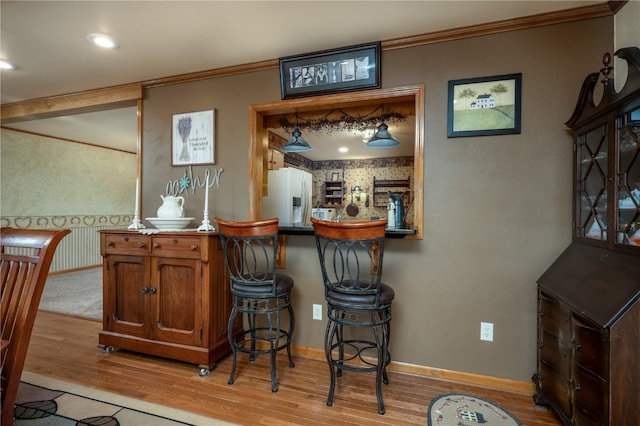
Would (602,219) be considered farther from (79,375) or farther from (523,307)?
(79,375)

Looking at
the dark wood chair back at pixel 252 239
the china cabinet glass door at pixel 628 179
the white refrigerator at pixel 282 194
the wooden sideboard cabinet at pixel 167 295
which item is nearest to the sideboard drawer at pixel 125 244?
the wooden sideboard cabinet at pixel 167 295

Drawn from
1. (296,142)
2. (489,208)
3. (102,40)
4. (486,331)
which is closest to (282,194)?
(296,142)

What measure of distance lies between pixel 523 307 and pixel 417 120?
1.48 metres

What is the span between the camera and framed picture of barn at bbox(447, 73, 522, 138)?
6.74 feet

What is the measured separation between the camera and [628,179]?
4.70 feet

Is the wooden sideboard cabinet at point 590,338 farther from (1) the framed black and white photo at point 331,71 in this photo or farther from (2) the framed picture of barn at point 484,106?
(1) the framed black and white photo at point 331,71

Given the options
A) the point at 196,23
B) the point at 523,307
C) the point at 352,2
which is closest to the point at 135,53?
the point at 196,23

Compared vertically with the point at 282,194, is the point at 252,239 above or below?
below

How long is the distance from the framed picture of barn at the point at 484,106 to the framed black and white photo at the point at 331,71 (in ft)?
1.93

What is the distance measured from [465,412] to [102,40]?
3486 millimetres

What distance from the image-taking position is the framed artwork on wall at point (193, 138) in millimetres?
2812

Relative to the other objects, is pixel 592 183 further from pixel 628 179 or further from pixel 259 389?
pixel 259 389

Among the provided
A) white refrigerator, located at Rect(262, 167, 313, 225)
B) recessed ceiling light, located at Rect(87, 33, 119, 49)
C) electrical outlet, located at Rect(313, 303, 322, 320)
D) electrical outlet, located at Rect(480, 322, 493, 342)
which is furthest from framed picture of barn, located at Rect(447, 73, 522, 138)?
recessed ceiling light, located at Rect(87, 33, 119, 49)

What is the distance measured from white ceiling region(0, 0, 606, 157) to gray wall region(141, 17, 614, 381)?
222mm
